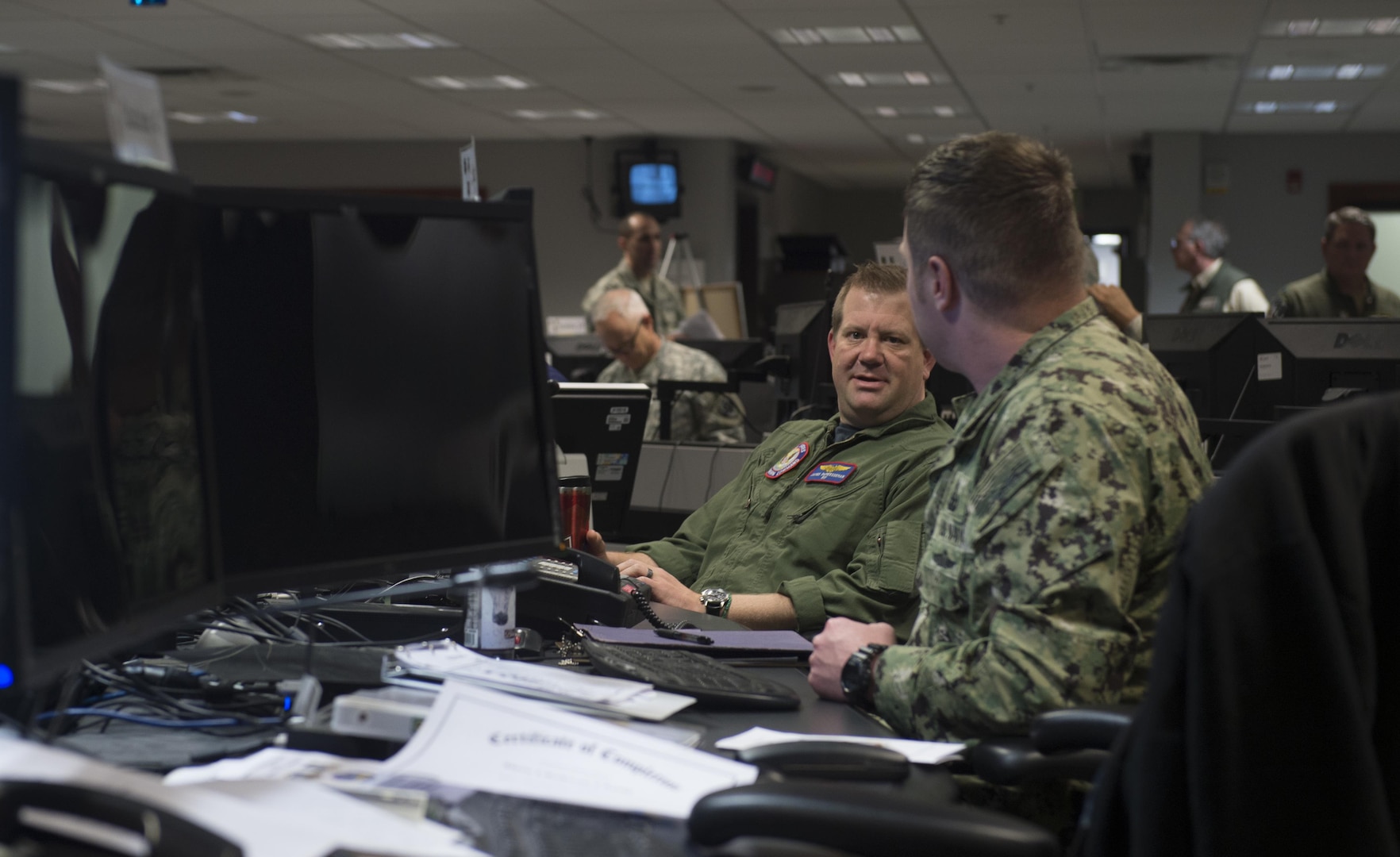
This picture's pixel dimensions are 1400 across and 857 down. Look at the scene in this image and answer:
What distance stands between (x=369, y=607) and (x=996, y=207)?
0.88 m

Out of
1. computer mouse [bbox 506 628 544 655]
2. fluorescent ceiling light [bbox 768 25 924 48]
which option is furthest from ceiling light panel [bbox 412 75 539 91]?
computer mouse [bbox 506 628 544 655]

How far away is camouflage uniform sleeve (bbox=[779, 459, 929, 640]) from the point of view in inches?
78.0

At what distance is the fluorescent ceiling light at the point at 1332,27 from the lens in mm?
6223

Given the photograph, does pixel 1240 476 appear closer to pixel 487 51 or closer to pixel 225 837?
pixel 225 837

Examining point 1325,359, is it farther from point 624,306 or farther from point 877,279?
point 624,306

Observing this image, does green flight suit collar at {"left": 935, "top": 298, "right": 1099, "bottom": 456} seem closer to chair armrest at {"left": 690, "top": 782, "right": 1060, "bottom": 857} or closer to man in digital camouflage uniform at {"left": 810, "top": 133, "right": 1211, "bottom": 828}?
man in digital camouflage uniform at {"left": 810, "top": 133, "right": 1211, "bottom": 828}

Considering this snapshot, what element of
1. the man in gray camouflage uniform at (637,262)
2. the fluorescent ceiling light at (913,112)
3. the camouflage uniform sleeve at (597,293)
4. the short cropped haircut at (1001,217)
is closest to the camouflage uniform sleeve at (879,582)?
the short cropped haircut at (1001,217)

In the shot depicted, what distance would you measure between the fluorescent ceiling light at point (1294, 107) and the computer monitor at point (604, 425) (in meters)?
7.21

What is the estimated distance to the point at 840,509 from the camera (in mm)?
2168

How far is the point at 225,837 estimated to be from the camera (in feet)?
2.31

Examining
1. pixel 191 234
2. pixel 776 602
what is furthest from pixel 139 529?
pixel 776 602

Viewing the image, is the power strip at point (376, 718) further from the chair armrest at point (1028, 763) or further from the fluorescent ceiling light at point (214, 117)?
the fluorescent ceiling light at point (214, 117)

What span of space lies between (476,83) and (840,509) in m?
6.80

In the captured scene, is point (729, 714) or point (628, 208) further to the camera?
point (628, 208)
